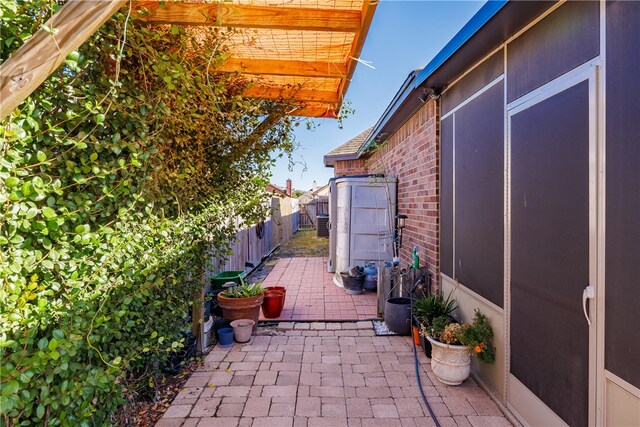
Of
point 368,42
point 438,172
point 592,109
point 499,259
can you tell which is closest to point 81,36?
point 368,42

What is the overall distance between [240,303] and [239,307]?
2.1 inches

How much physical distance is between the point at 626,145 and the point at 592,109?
0.30 metres

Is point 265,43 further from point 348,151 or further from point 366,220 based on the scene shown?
point 348,151

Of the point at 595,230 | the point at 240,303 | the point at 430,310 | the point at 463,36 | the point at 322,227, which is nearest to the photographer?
the point at 595,230

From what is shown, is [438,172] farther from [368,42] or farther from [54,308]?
[54,308]

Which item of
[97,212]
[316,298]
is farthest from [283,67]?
[316,298]

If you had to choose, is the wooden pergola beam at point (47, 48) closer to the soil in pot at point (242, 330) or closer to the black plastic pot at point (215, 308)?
the soil in pot at point (242, 330)

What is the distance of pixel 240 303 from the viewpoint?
4000 mm

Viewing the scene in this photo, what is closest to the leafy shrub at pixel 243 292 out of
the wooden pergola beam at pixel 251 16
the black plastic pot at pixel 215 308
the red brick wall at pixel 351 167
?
the black plastic pot at pixel 215 308

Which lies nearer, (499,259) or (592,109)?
(592,109)

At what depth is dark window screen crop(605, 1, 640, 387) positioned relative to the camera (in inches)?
60.2

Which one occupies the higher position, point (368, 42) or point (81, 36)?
point (368, 42)

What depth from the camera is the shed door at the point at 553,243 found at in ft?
6.03

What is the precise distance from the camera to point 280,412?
257 centimetres
